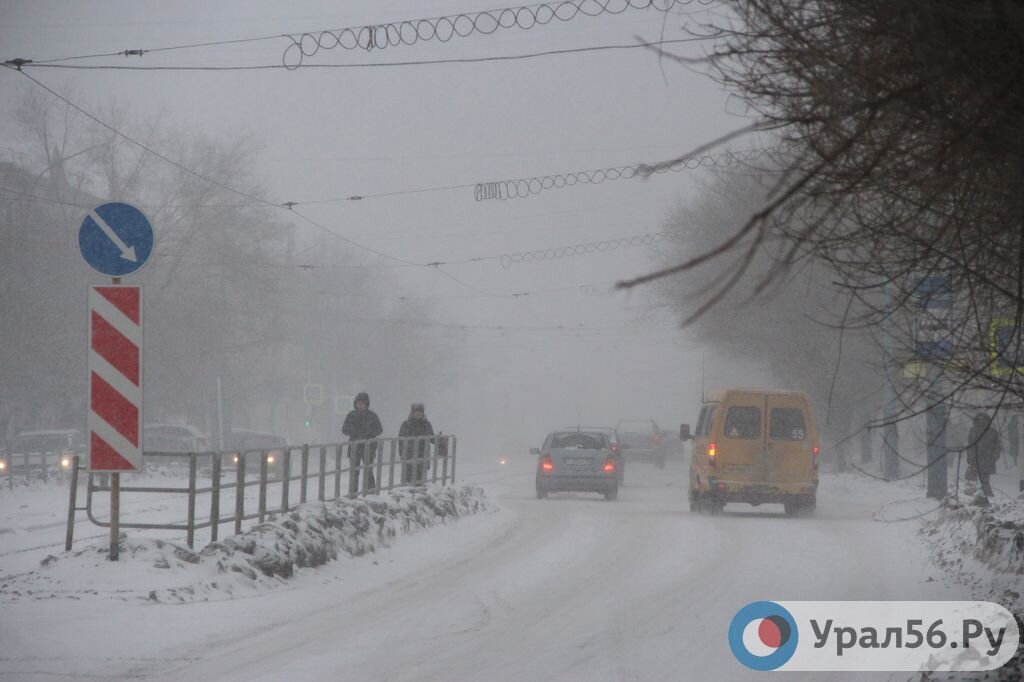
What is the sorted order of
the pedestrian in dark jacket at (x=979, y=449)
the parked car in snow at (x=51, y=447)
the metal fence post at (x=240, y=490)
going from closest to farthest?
the pedestrian in dark jacket at (x=979, y=449) < the metal fence post at (x=240, y=490) < the parked car in snow at (x=51, y=447)

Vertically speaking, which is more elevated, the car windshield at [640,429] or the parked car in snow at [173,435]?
the car windshield at [640,429]

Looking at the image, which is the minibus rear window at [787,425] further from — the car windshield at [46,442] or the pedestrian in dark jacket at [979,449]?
the car windshield at [46,442]

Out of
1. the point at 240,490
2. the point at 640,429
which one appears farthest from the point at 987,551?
the point at 640,429

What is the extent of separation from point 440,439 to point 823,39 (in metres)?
19.4

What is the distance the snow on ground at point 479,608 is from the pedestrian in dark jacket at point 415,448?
3.17 meters

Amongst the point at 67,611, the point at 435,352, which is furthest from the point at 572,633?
the point at 435,352

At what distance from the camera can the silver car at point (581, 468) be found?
29094 mm

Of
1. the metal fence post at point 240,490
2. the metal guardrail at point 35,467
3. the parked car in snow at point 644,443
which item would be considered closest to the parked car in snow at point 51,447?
the metal guardrail at point 35,467

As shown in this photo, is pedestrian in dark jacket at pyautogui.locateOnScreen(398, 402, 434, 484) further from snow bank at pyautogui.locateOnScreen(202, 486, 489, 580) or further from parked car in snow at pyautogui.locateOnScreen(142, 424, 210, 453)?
parked car in snow at pyautogui.locateOnScreen(142, 424, 210, 453)

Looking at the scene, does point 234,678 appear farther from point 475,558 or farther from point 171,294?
point 171,294

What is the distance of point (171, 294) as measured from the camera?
48.2 metres

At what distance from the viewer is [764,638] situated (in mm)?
8977

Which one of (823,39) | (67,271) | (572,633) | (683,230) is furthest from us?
(683,230)

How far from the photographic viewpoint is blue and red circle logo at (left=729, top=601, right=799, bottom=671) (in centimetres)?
851
